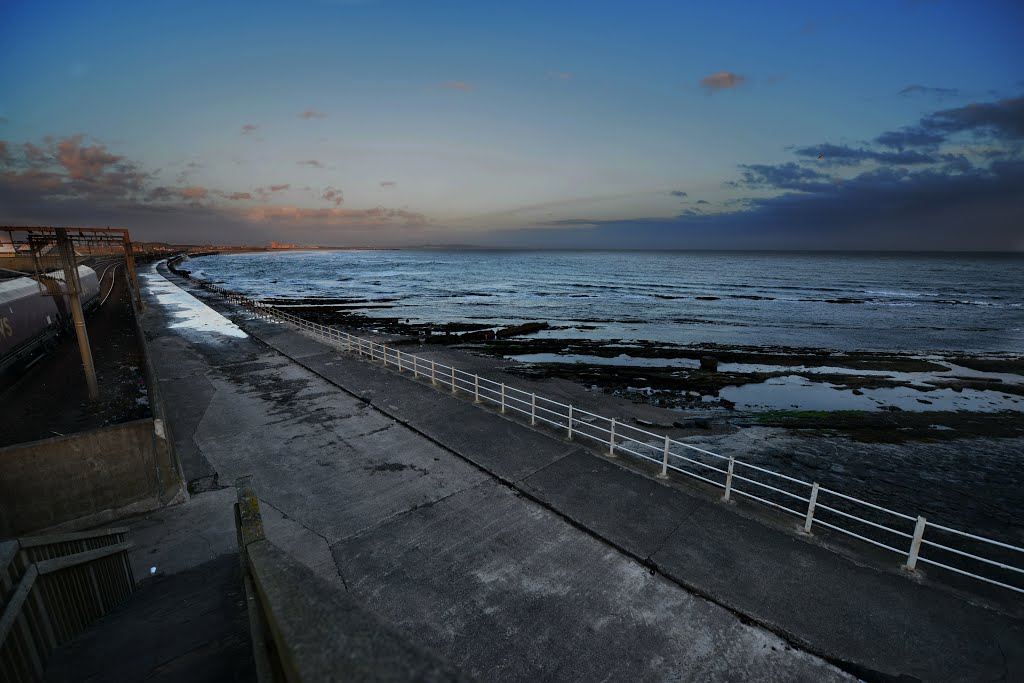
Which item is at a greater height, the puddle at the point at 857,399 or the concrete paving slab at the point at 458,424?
the concrete paving slab at the point at 458,424

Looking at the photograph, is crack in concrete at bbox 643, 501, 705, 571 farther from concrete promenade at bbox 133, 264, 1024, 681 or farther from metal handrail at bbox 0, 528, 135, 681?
metal handrail at bbox 0, 528, 135, 681

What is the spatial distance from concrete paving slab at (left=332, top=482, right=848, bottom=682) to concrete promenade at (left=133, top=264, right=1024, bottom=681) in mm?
23

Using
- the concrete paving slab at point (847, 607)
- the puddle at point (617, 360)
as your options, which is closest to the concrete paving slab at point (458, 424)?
the concrete paving slab at point (847, 607)

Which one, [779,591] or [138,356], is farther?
[138,356]

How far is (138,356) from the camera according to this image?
2044 centimetres

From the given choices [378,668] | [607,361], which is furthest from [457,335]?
[378,668]

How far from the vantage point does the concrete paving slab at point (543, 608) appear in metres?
5.04

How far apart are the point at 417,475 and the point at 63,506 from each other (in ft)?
18.5

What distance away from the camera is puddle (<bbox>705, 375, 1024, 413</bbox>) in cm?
1973

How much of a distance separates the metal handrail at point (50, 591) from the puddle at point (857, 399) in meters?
20.5

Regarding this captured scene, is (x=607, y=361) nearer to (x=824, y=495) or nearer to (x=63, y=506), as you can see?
(x=824, y=495)

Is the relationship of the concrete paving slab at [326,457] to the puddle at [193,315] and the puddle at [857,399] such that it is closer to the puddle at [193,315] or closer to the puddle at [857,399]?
the puddle at [193,315]

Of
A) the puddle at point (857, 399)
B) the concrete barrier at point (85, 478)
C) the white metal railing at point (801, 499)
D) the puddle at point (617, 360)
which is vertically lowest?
the puddle at point (857, 399)

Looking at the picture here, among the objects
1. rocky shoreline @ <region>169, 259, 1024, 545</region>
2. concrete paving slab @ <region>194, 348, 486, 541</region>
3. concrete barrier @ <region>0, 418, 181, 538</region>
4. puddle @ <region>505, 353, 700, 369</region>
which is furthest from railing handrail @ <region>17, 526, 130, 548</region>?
puddle @ <region>505, 353, 700, 369</region>
